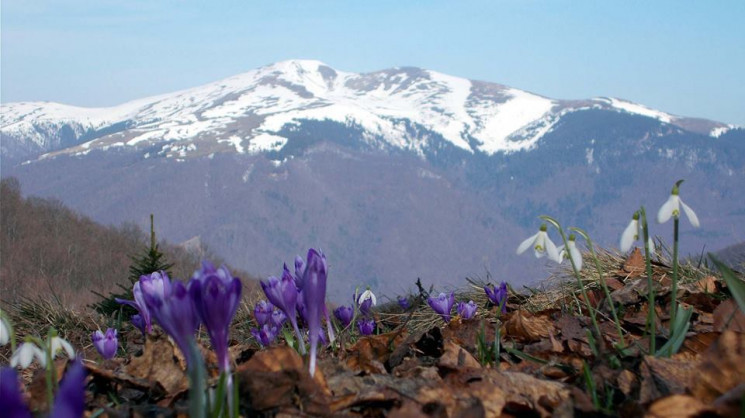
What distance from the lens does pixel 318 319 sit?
259 centimetres

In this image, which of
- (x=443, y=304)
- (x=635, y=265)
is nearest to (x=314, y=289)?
(x=443, y=304)

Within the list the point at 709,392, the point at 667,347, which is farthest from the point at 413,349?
the point at 709,392

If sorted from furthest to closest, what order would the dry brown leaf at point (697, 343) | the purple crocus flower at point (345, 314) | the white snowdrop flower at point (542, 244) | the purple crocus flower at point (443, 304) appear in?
the purple crocus flower at point (345, 314) < the purple crocus flower at point (443, 304) < the white snowdrop flower at point (542, 244) < the dry brown leaf at point (697, 343)

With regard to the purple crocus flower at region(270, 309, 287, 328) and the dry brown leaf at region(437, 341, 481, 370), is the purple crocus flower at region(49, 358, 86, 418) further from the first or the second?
the purple crocus flower at region(270, 309, 287, 328)

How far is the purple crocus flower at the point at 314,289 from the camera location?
2.49 m

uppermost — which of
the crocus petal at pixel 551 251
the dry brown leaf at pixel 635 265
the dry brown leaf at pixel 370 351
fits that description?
the crocus petal at pixel 551 251

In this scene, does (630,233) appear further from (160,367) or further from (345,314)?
(345,314)

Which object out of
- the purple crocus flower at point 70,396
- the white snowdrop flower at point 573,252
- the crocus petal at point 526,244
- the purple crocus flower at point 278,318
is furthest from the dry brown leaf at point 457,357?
the purple crocus flower at point 70,396

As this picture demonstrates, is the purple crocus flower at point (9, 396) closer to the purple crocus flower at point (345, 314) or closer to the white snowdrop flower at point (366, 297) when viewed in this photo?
the purple crocus flower at point (345, 314)

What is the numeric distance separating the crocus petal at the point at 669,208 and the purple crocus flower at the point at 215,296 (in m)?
1.54

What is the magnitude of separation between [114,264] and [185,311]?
12007 cm

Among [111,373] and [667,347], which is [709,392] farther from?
[111,373]

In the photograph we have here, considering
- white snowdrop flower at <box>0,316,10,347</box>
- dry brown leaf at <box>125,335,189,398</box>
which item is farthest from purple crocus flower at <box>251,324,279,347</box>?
white snowdrop flower at <box>0,316,10,347</box>

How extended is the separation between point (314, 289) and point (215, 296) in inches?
24.6
